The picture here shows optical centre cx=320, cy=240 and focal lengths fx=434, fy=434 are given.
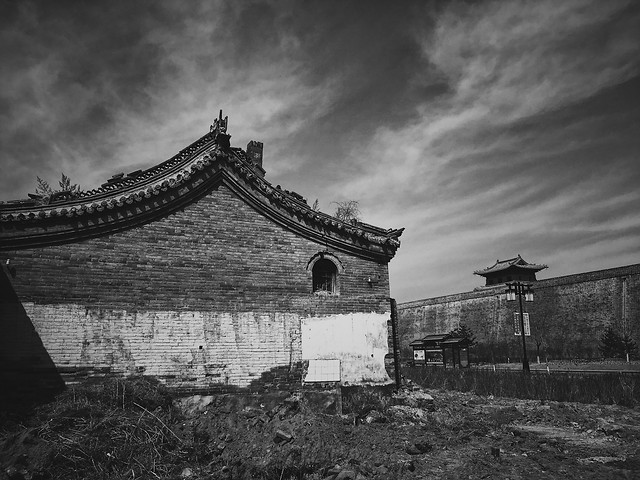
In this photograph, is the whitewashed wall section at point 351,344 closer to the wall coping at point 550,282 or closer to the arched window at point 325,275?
the arched window at point 325,275

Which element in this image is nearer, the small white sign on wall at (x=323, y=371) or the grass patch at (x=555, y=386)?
the small white sign on wall at (x=323, y=371)

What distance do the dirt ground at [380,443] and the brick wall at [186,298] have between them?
1067 millimetres

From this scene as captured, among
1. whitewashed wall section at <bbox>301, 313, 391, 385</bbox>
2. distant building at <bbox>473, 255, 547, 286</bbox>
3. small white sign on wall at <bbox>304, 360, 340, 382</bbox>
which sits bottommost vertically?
small white sign on wall at <bbox>304, 360, 340, 382</bbox>

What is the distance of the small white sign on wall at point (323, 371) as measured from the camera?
35.3ft

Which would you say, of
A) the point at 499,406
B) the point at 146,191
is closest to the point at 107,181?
the point at 146,191

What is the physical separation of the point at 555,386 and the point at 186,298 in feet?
41.4

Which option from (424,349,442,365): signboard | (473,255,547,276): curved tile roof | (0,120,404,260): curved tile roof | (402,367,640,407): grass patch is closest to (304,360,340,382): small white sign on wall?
(0,120,404,260): curved tile roof

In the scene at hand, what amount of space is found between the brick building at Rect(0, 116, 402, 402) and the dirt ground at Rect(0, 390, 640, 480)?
3.64 feet

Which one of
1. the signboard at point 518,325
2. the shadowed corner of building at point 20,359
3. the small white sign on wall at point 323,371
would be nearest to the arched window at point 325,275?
the small white sign on wall at point 323,371

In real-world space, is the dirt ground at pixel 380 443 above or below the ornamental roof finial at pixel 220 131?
below

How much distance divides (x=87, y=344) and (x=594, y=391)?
14.7 m

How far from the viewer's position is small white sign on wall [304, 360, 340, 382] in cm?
1077

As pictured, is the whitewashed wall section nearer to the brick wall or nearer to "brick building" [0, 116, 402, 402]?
"brick building" [0, 116, 402, 402]

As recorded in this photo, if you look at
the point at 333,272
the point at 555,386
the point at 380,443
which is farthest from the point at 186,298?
the point at 555,386
